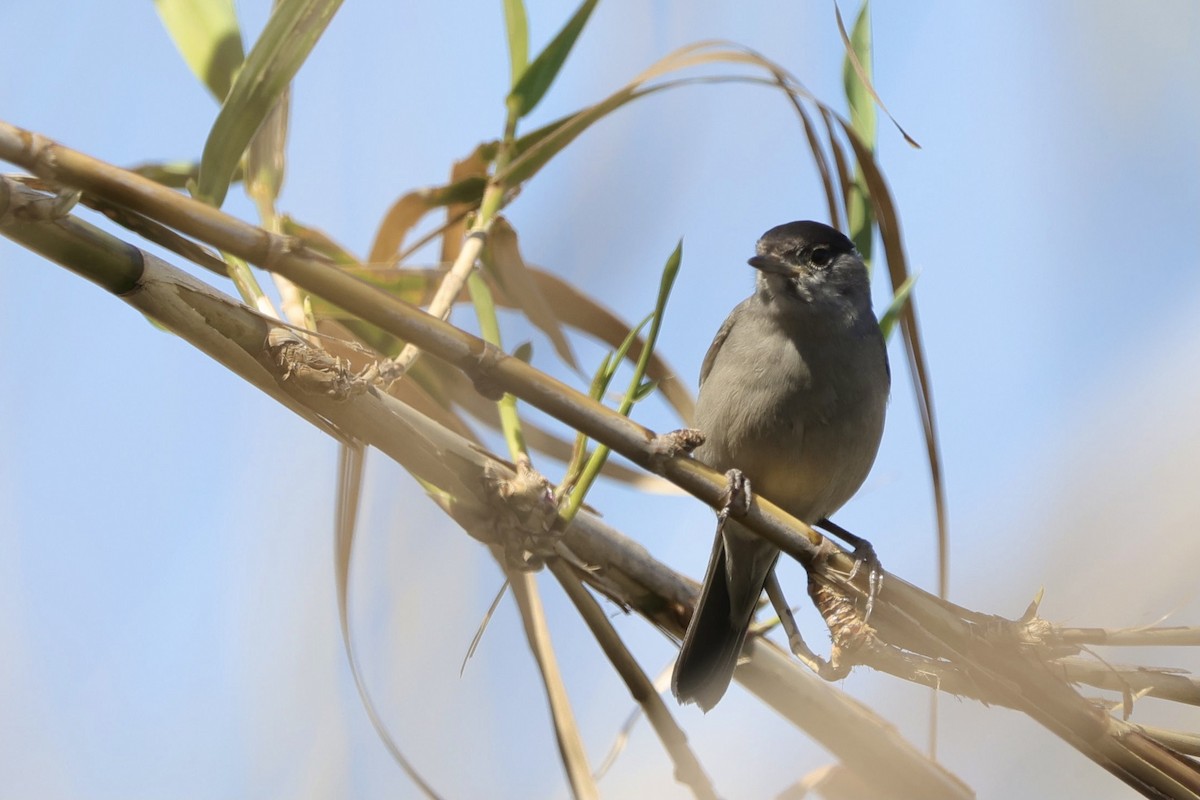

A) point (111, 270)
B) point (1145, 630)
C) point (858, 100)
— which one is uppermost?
point (858, 100)

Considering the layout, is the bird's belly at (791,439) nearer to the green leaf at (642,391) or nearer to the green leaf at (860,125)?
the green leaf at (860,125)

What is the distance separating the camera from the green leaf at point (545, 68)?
2.26 m

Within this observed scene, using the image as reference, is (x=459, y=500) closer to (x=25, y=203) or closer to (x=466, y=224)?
(x=25, y=203)

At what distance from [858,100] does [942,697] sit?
1.78m

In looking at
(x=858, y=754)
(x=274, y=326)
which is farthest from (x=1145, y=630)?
(x=274, y=326)

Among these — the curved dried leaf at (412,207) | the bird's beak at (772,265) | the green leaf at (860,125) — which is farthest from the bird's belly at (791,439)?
the curved dried leaf at (412,207)

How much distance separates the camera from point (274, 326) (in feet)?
4.32

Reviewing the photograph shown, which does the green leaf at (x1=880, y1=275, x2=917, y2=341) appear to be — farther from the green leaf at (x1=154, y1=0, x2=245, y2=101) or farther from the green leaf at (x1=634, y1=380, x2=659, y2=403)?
the green leaf at (x1=154, y1=0, x2=245, y2=101)

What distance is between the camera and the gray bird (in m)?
2.83

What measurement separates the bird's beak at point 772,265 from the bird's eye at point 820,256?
0.37 ft

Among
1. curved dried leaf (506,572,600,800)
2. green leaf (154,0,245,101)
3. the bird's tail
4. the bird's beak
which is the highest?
the bird's beak

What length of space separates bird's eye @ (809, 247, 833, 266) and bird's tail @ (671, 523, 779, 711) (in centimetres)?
92

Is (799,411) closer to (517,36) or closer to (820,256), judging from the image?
(820,256)

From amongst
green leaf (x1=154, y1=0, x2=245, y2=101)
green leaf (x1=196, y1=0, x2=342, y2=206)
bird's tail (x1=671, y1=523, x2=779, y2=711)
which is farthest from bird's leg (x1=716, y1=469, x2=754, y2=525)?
green leaf (x1=154, y1=0, x2=245, y2=101)
